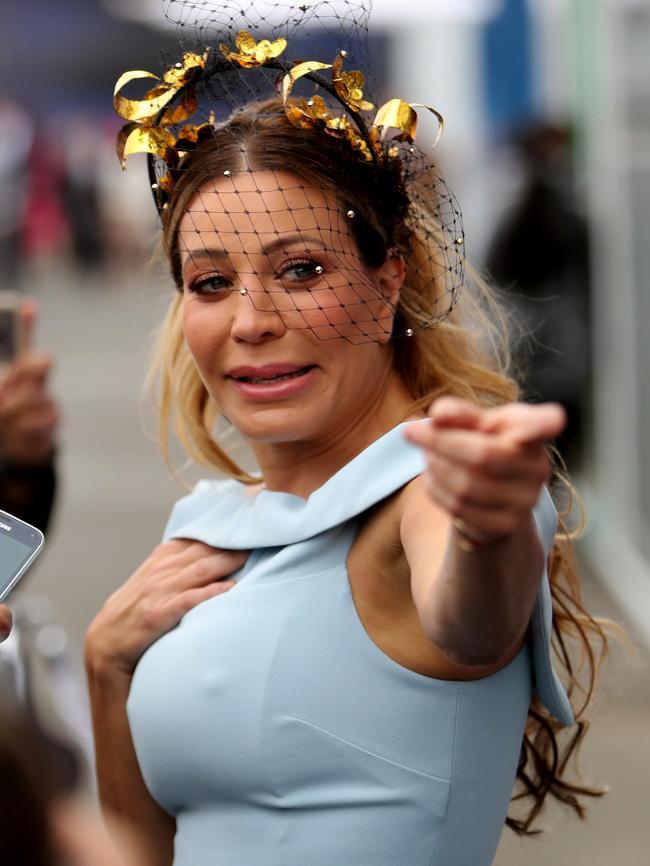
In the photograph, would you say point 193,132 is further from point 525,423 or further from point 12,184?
point 12,184

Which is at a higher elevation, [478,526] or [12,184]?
[478,526]

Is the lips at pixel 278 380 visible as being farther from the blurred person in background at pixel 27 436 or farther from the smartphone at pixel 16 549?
the blurred person in background at pixel 27 436

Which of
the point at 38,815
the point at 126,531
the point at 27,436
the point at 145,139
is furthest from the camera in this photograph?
the point at 126,531

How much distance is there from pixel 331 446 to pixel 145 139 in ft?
1.91

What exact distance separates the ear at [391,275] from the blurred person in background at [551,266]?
4527 mm

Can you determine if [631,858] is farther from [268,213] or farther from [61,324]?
[61,324]

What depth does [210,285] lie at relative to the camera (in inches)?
88.4

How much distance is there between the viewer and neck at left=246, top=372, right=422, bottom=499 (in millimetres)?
2256

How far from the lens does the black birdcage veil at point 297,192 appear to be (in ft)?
7.11

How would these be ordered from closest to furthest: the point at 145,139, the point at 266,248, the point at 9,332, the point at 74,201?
the point at 266,248 < the point at 145,139 < the point at 9,332 < the point at 74,201

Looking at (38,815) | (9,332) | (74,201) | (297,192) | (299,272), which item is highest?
(297,192)

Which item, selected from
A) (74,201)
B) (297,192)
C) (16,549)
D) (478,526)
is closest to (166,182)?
(297,192)

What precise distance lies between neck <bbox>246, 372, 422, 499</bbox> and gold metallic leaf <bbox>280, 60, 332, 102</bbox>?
0.47 metres

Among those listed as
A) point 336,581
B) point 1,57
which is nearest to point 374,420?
point 336,581
